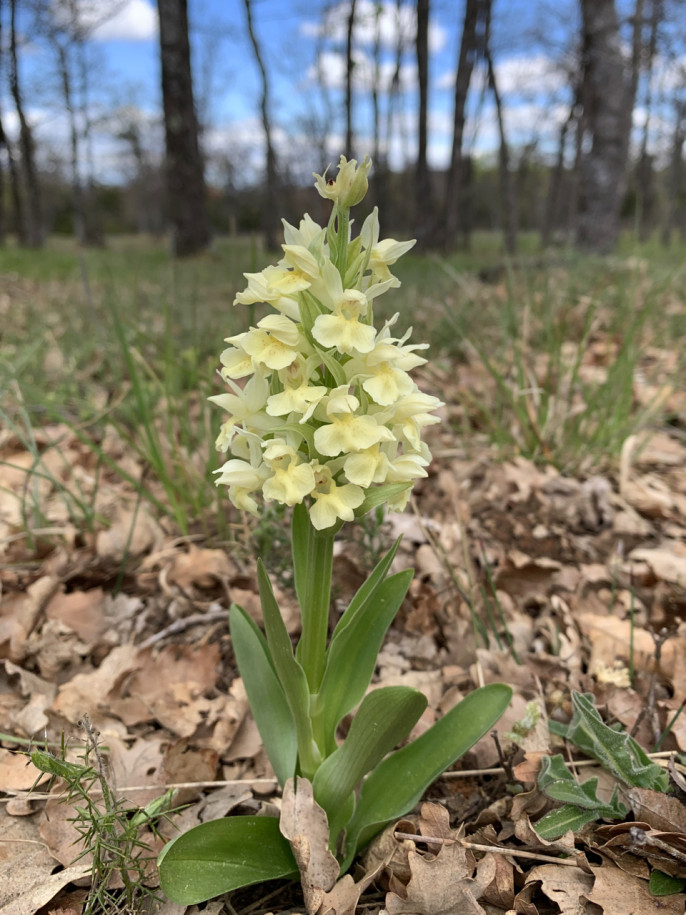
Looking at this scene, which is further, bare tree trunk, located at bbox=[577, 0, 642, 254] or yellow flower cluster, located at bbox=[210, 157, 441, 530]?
bare tree trunk, located at bbox=[577, 0, 642, 254]

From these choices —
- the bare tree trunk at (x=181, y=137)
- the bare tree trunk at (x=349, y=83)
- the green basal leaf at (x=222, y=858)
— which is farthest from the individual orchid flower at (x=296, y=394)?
the bare tree trunk at (x=349, y=83)

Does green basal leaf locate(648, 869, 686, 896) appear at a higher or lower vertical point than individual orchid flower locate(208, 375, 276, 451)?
lower

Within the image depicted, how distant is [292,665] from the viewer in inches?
42.2

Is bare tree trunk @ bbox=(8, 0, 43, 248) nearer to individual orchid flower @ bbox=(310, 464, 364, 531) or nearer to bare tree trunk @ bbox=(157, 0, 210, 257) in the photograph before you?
bare tree trunk @ bbox=(157, 0, 210, 257)

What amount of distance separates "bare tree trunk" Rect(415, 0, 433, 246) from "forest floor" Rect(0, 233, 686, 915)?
28.1 ft

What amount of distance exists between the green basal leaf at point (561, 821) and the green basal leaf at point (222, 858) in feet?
1.63

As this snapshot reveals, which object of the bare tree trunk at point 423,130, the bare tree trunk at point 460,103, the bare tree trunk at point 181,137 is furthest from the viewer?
the bare tree trunk at point 423,130

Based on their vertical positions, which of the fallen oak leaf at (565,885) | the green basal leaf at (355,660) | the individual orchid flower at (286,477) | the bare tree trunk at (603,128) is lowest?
the fallen oak leaf at (565,885)

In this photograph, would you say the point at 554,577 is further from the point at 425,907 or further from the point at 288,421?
the point at 288,421

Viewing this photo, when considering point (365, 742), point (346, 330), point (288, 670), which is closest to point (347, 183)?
point (346, 330)

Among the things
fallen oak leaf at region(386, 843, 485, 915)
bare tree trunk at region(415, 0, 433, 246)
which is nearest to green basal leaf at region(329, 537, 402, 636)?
fallen oak leaf at region(386, 843, 485, 915)

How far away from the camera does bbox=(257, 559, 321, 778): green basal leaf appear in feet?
3.41

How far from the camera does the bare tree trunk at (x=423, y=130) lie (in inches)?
459

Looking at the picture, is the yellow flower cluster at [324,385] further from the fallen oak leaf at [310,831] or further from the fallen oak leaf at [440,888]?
the fallen oak leaf at [440,888]
